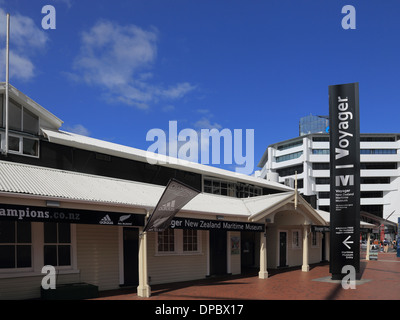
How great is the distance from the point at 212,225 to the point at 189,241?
1.98m

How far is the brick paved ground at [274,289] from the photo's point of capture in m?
11.7

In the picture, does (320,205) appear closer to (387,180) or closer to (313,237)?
(387,180)

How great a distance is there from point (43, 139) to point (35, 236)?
11.5ft

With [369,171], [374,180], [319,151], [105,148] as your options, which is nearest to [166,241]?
[105,148]

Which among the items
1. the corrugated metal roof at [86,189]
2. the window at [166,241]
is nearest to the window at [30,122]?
the corrugated metal roof at [86,189]

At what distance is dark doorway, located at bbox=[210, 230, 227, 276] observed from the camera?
16.5 m

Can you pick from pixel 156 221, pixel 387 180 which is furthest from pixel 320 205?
pixel 156 221

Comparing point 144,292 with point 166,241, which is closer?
point 144,292

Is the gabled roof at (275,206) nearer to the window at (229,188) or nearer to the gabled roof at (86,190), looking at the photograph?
the gabled roof at (86,190)

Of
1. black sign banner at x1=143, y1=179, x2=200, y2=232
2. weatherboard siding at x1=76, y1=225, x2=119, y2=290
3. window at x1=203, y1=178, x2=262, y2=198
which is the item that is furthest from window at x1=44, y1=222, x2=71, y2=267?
window at x1=203, y1=178, x2=262, y2=198

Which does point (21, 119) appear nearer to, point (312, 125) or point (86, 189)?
point (86, 189)

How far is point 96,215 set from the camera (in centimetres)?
1070

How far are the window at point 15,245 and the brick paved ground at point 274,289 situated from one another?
2.58 metres
